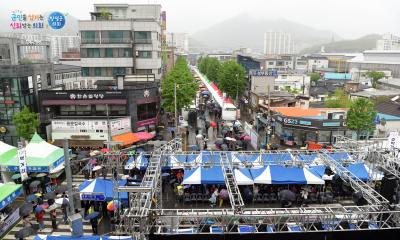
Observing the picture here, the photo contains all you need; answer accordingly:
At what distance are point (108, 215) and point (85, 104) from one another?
15.3m

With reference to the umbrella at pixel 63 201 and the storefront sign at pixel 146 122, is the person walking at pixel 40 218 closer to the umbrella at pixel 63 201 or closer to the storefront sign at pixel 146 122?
the umbrella at pixel 63 201

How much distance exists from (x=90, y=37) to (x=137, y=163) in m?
27.5

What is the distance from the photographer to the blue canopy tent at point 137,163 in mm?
22172

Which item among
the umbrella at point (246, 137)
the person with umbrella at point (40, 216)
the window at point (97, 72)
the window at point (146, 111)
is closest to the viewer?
the person with umbrella at point (40, 216)

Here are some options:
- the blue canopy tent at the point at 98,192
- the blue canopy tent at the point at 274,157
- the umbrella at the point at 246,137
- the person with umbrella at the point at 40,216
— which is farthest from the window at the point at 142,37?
the person with umbrella at the point at 40,216

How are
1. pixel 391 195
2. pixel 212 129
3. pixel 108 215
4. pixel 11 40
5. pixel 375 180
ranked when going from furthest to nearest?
pixel 212 129 < pixel 11 40 < pixel 375 180 < pixel 108 215 < pixel 391 195

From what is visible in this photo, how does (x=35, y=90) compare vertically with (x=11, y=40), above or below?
below

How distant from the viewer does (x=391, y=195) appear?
16.7m

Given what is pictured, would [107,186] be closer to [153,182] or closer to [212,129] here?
[153,182]

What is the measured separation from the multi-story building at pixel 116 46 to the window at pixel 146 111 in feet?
40.3

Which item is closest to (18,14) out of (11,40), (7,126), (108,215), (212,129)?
(11,40)

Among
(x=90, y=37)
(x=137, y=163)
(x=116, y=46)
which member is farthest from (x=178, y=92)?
(x=137, y=163)

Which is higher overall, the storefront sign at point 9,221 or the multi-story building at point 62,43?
the multi-story building at point 62,43

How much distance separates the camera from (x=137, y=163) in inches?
A: 883
